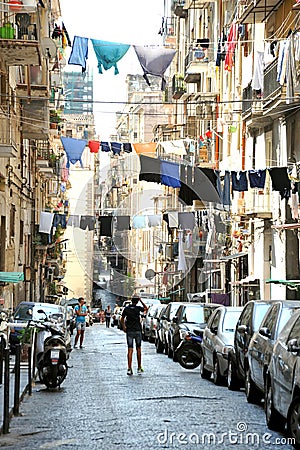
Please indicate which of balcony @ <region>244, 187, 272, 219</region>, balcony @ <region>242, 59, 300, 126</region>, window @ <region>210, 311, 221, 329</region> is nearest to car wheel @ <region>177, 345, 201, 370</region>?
window @ <region>210, 311, 221, 329</region>

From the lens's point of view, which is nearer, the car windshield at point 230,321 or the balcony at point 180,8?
the car windshield at point 230,321

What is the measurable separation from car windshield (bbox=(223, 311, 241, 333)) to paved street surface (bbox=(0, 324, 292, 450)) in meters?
1.10

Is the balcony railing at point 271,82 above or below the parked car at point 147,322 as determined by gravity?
above

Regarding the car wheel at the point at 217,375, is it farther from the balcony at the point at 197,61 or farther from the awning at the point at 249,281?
the balcony at the point at 197,61

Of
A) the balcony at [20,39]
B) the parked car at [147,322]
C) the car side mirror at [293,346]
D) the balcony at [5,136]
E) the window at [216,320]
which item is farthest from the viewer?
the parked car at [147,322]

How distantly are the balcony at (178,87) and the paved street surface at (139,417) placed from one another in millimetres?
41100

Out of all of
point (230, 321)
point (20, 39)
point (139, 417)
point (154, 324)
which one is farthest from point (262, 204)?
point (139, 417)

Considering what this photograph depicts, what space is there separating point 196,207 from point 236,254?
A: 10.9 m

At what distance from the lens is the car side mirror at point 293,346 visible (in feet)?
34.0

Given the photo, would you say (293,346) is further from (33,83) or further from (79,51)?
(33,83)

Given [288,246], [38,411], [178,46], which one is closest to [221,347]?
[38,411]

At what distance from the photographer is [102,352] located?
31.6m

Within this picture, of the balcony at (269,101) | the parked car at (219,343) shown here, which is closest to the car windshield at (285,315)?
the parked car at (219,343)

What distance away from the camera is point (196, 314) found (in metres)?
25.8
